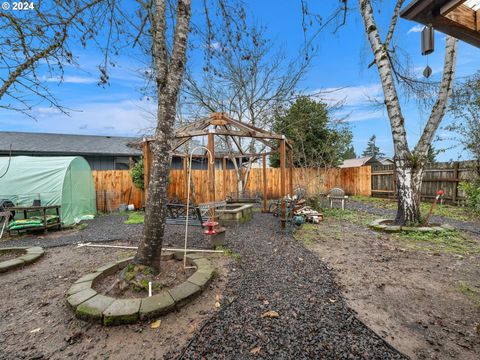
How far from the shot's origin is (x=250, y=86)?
1093cm

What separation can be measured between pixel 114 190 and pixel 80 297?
28.7ft

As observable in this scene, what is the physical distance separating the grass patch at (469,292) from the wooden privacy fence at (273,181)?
7024 mm

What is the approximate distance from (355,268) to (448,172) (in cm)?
946

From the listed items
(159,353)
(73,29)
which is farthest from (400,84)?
(159,353)

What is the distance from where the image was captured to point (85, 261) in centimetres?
397

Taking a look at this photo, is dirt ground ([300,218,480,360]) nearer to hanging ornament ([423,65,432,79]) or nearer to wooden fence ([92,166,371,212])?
hanging ornament ([423,65,432,79])

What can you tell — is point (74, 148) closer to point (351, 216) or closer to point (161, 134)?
point (161, 134)

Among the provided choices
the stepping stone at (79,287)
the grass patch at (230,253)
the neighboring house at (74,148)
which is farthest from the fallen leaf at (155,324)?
the neighboring house at (74,148)

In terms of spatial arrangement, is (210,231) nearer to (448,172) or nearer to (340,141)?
(340,141)

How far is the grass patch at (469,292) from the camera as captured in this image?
251 centimetres

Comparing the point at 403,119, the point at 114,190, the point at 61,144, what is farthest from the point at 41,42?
the point at 61,144

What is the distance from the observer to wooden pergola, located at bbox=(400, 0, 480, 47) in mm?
1939

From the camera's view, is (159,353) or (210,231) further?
(210,231)

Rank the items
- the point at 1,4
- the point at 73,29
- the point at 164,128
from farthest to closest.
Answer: the point at 73,29 < the point at 164,128 < the point at 1,4
